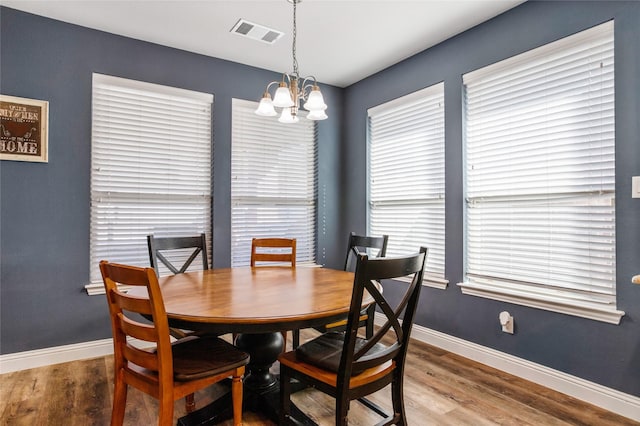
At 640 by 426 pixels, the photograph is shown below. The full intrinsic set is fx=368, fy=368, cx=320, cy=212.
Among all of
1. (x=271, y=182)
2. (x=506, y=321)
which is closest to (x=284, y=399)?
(x=506, y=321)

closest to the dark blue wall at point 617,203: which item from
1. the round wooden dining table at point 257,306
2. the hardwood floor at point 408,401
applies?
the hardwood floor at point 408,401

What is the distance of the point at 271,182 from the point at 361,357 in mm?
2567

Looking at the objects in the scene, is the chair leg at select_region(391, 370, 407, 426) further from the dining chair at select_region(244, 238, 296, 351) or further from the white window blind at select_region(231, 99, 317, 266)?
the white window blind at select_region(231, 99, 317, 266)

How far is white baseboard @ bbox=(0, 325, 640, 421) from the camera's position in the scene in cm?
213

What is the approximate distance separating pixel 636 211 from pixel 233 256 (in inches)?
122

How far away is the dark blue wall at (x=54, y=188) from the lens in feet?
8.84

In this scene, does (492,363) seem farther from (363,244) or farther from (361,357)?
(361,357)

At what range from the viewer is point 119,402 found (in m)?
1.62

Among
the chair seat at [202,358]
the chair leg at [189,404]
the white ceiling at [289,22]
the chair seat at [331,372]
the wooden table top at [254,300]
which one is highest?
the white ceiling at [289,22]

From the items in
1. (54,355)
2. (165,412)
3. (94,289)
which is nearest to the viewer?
(165,412)

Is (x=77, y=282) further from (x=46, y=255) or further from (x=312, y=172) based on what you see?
(x=312, y=172)

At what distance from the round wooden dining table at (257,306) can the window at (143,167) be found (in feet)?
3.57

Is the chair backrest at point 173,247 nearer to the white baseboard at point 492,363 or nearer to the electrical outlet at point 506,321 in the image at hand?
the white baseboard at point 492,363

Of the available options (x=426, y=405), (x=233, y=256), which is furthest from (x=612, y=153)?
(x=233, y=256)
